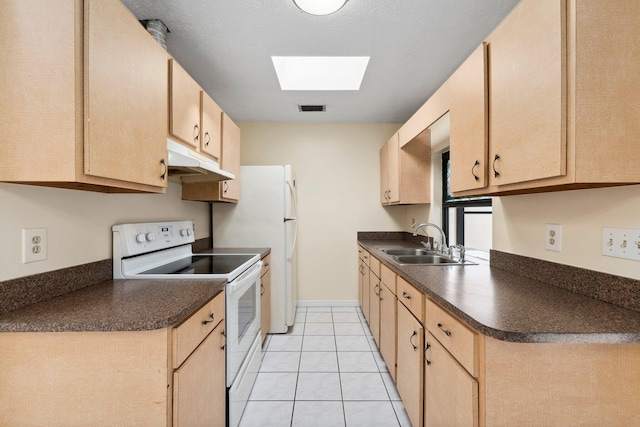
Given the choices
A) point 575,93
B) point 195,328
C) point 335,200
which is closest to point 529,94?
point 575,93

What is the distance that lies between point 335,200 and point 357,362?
1865 mm

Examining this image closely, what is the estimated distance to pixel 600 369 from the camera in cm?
88

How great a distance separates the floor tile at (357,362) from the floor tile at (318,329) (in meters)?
0.43

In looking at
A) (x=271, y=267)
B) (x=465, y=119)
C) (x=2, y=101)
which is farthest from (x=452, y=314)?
(x=271, y=267)

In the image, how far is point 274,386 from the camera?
6.51ft

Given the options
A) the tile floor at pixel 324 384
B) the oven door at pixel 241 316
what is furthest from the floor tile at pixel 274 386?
the oven door at pixel 241 316

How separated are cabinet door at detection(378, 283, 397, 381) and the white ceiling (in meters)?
1.66

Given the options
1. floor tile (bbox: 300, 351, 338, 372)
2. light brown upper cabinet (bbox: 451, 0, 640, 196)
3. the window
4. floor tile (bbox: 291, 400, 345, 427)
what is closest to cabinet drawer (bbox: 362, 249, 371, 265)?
the window

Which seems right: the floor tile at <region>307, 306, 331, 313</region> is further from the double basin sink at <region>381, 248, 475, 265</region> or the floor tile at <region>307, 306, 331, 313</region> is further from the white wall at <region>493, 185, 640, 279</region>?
the white wall at <region>493, 185, 640, 279</region>

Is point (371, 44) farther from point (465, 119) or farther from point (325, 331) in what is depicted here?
point (325, 331)

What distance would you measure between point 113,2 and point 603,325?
1979mm

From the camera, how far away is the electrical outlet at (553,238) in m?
1.31

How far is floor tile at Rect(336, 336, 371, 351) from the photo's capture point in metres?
2.51

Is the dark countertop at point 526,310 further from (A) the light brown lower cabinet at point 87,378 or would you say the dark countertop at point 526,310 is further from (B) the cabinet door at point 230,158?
(B) the cabinet door at point 230,158
